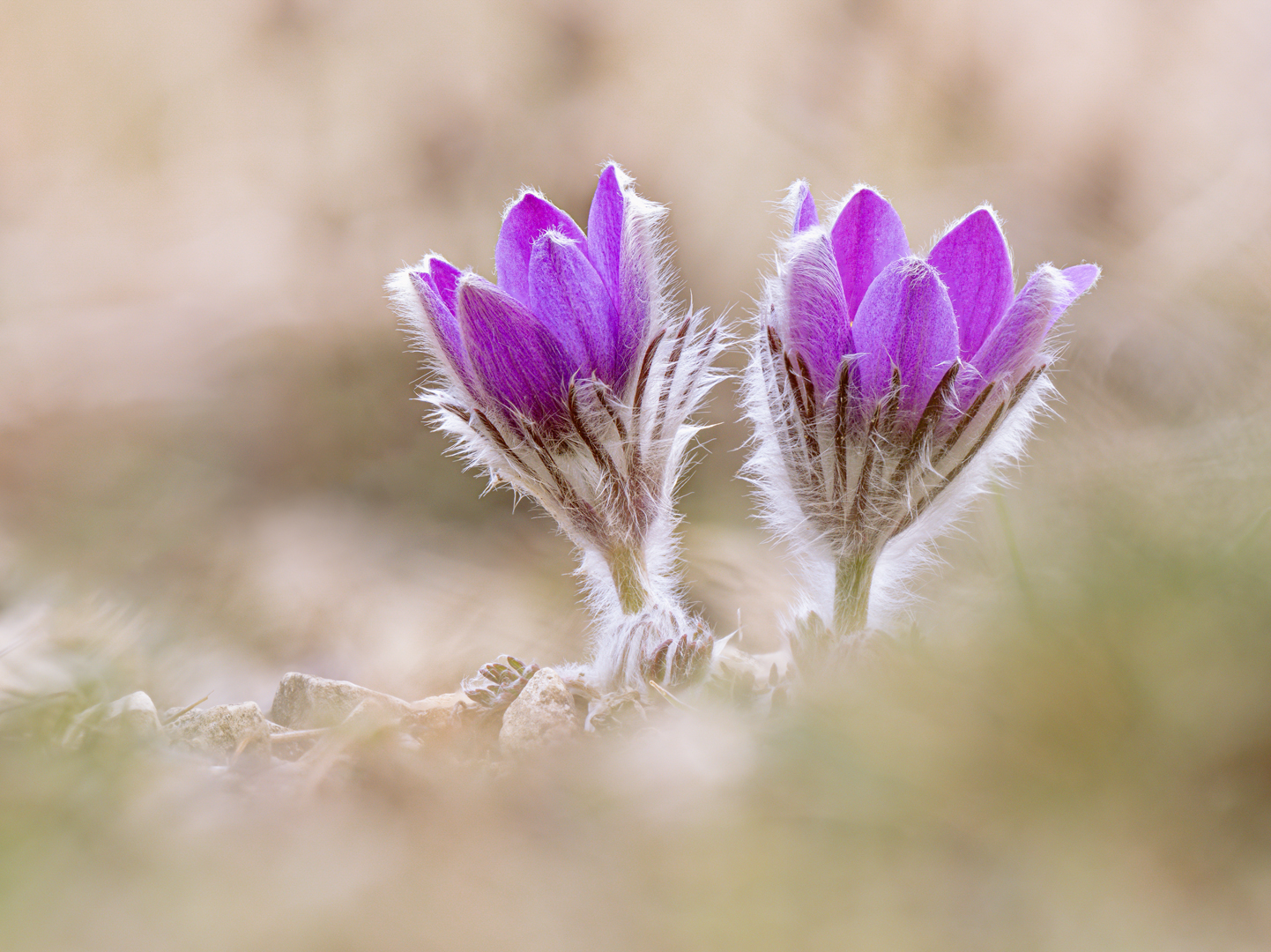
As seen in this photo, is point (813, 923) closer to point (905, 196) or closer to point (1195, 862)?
point (1195, 862)

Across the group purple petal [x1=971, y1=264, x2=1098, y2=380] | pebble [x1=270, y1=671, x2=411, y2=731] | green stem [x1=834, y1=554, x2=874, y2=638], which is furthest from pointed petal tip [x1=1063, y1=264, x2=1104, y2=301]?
pebble [x1=270, y1=671, x2=411, y2=731]

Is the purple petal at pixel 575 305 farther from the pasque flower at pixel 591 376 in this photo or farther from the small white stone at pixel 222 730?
the small white stone at pixel 222 730

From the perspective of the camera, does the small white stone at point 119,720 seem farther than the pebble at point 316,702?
No

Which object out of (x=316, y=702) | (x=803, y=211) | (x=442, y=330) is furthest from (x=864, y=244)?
(x=316, y=702)

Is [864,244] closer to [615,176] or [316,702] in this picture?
[615,176]

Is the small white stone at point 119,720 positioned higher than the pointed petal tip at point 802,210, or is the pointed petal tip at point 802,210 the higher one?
the pointed petal tip at point 802,210

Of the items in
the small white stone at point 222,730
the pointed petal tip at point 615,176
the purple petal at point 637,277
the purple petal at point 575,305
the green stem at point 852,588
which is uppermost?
the pointed petal tip at point 615,176

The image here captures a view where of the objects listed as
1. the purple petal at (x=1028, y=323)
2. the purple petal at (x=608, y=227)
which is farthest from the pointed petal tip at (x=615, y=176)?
the purple petal at (x=1028, y=323)

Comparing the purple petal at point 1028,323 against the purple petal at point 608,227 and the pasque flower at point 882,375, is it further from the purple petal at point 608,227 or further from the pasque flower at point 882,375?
the purple petal at point 608,227
